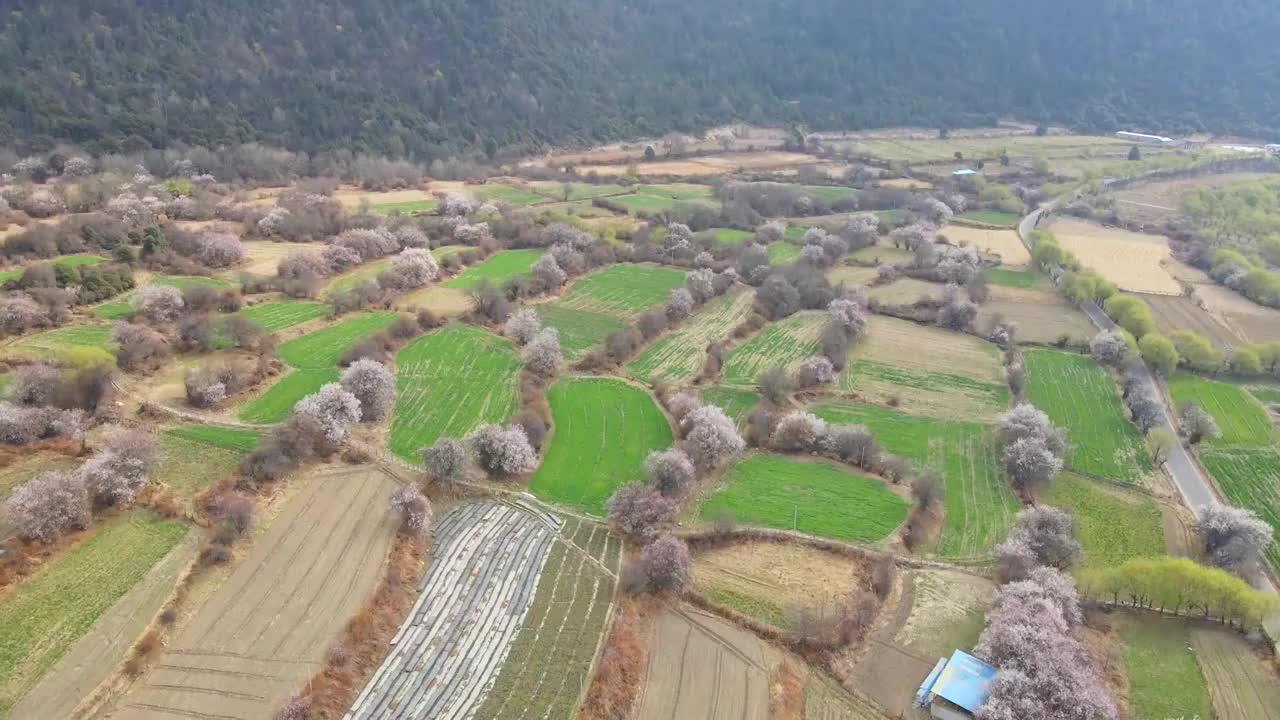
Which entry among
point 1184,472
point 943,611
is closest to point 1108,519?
point 1184,472

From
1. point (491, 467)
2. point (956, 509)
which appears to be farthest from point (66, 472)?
point (956, 509)

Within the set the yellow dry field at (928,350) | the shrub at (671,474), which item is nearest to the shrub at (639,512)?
the shrub at (671,474)

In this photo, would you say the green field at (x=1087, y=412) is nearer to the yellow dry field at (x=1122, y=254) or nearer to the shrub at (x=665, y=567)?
the yellow dry field at (x=1122, y=254)

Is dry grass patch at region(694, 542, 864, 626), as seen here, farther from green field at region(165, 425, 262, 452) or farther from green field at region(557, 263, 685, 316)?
green field at region(557, 263, 685, 316)

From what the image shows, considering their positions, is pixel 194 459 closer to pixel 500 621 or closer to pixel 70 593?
pixel 70 593

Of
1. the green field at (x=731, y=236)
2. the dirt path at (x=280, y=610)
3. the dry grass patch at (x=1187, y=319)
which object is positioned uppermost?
the dirt path at (x=280, y=610)
